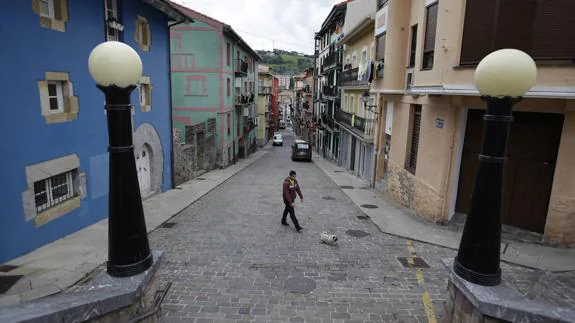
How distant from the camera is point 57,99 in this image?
9023 millimetres

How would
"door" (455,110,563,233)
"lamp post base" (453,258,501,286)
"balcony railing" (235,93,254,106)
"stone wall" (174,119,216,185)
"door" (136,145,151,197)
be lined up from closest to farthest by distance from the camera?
"lamp post base" (453,258,501,286), "door" (455,110,563,233), "door" (136,145,151,197), "stone wall" (174,119,216,185), "balcony railing" (235,93,254,106)

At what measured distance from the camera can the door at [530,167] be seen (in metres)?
8.80

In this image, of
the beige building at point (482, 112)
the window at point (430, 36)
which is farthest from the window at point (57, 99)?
the window at point (430, 36)

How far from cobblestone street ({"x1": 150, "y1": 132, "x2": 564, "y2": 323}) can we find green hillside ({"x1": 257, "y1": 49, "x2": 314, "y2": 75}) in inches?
6330

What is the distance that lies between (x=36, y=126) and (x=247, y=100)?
89.3 feet

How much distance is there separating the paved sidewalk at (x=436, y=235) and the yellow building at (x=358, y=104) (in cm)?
516

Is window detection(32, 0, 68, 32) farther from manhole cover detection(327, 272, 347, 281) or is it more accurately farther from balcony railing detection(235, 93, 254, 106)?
balcony railing detection(235, 93, 254, 106)

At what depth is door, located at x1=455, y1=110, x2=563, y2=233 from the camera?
8.80 metres

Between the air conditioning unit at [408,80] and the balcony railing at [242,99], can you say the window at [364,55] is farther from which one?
the balcony railing at [242,99]

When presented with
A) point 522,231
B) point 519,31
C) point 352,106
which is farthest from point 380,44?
point 522,231

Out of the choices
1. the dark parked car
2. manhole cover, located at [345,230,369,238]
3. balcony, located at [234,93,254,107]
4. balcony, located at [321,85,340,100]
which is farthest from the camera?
the dark parked car

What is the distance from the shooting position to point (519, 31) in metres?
8.28

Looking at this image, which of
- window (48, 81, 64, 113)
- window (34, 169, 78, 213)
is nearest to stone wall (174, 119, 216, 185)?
window (34, 169, 78, 213)

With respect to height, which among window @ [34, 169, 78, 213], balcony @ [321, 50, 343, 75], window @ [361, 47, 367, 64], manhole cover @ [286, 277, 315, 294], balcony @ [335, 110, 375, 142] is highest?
balcony @ [321, 50, 343, 75]
